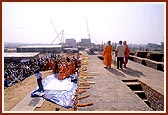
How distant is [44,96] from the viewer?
409 inches

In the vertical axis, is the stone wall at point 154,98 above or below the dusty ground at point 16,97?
above

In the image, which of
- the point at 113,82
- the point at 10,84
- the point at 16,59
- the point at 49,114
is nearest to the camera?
the point at 49,114

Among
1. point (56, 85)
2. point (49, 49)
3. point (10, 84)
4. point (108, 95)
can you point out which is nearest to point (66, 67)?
point (56, 85)

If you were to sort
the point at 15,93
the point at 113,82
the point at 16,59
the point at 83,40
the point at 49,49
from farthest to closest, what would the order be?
the point at 83,40 < the point at 49,49 < the point at 16,59 < the point at 15,93 < the point at 113,82

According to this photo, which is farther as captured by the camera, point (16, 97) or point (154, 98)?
point (16, 97)

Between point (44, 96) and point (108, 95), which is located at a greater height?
point (108, 95)

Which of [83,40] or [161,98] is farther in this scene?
[83,40]

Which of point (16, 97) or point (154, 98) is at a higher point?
point (154, 98)

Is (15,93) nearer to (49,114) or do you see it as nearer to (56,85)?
(56,85)

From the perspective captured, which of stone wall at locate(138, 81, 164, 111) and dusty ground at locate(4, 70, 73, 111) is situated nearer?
stone wall at locate(138, 81, 164, 111)

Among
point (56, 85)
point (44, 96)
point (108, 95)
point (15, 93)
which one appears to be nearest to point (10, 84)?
point (15, 93)

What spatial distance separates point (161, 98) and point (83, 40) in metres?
114

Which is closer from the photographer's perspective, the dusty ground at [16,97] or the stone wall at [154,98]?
the stone wall at [154,98]

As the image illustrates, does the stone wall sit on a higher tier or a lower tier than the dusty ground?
higher
